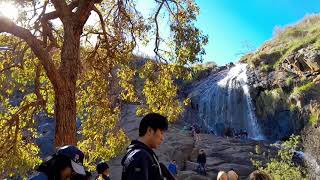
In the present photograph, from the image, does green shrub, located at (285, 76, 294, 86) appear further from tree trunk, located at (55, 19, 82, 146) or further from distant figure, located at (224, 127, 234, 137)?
tree trunk, located at (55, 19, 82, 146)

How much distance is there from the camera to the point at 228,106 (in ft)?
141

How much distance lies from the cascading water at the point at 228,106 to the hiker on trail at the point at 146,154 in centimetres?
3723

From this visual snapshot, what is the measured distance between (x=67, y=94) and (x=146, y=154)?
506 cm

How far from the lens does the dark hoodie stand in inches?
152

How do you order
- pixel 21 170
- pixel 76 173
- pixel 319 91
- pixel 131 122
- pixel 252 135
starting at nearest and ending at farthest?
pixel 76 173 → pixel 21 170 → pixel 131 122 → pixel 319 91 → pixel 252 135

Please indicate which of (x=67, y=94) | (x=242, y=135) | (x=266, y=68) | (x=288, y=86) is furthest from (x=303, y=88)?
(x=67, y=94)

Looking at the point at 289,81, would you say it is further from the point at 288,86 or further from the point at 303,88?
the point at 303,88

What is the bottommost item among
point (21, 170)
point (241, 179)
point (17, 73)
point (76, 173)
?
point (241, 179)

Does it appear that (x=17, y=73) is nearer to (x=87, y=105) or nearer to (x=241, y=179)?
(x=87, y=105)

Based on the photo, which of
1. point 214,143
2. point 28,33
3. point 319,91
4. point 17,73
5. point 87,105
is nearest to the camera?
Answer: point 28,33

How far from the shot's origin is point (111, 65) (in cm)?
1282

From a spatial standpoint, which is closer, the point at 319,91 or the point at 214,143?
the point at 214,143

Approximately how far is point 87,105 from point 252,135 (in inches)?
1149

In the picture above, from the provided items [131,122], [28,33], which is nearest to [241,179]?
[131,122]
